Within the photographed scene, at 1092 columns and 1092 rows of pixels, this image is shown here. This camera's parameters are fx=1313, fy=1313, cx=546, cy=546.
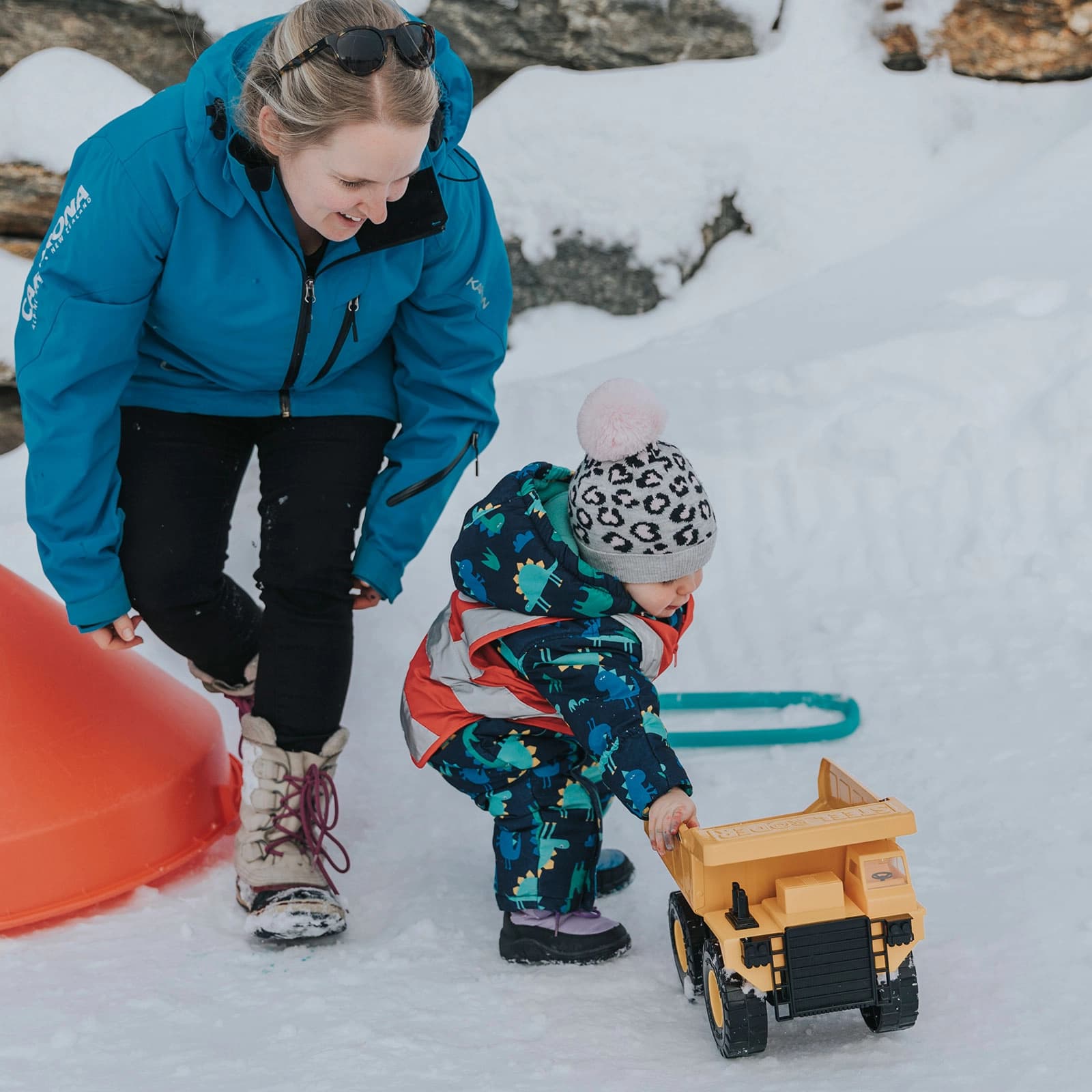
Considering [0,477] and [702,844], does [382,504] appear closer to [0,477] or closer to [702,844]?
[702,844]

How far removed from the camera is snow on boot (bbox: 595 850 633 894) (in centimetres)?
229

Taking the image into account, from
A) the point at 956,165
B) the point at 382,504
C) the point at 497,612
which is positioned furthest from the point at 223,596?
the point at 956,165

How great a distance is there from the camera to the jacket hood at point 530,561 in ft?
6.29

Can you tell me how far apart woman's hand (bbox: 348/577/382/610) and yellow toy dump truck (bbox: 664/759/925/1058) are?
0.88m

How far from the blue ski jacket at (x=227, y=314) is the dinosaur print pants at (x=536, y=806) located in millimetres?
431

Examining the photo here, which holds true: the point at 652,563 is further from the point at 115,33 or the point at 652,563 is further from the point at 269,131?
the point at 115,33

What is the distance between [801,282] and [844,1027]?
2.90 meters

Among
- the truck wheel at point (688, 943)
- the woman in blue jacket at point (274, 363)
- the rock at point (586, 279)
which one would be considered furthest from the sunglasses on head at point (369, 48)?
the rock at point (586, 279)

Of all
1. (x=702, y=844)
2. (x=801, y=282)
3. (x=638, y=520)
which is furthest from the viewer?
(x=801, y=282)

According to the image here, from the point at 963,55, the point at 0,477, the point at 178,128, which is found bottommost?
the point at 0,477

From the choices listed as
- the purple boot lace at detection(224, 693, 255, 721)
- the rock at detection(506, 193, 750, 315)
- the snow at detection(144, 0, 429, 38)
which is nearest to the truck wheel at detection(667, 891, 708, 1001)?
the purple boot lace at detection(224, 693, 255, 721)

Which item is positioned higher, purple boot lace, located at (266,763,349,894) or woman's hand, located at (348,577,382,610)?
woman's hand, located at (348,577,382,610)

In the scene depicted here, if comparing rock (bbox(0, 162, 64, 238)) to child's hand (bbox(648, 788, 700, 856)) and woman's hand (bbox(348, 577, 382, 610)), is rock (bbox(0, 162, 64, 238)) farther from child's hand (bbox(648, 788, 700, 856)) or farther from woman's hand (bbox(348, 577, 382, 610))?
child's hand (bbox(648, 788, 700, 856))

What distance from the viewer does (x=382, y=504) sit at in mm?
2330
